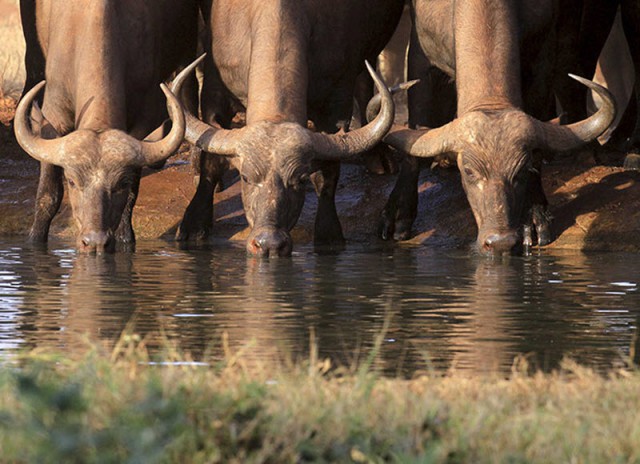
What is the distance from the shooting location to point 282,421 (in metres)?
5.04

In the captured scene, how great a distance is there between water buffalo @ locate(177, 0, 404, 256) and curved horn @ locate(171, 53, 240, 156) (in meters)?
0.01

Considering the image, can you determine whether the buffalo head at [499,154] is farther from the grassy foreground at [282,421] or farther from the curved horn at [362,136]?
the grassy foreground at [282,421]

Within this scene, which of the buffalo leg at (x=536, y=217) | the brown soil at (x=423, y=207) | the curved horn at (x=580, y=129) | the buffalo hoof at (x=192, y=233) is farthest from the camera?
the buffalo hoof at (x=192, y=233)

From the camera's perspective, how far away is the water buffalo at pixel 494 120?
12.9 metres

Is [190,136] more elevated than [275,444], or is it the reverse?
[190,136]

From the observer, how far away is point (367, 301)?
388 inches

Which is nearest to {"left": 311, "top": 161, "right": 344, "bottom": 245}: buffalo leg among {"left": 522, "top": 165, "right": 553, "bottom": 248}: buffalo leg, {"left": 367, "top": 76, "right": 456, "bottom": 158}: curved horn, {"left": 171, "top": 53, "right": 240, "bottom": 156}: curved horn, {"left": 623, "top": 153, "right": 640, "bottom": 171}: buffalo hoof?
{"left": 367, "top": 76, "right": 456, "bottom": 158}: curved horn

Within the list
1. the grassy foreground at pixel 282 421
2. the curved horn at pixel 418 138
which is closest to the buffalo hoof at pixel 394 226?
the curved horn at pixel 418 138

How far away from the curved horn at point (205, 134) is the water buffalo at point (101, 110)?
0.21 meters

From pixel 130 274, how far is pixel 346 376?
18.4ft

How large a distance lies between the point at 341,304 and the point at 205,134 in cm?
428

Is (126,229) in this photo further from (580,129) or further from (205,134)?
(580,129)

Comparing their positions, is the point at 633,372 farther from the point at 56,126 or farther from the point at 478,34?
the point at 56,126

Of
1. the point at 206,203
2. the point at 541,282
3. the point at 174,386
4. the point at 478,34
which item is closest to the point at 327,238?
the point at 206,203
